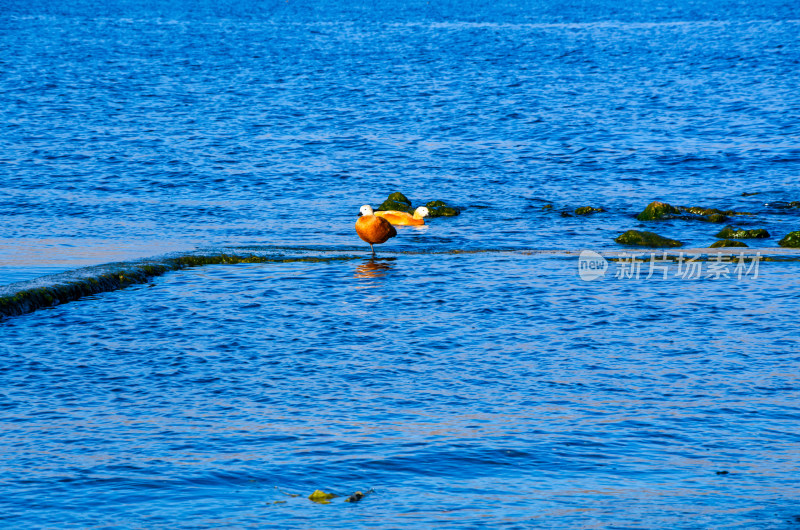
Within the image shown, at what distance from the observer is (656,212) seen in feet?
75.7

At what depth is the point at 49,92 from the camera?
4400cm

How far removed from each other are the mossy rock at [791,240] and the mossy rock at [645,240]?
2.08 meters

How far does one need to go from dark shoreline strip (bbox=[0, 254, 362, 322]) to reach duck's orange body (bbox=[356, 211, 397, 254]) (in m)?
0.48

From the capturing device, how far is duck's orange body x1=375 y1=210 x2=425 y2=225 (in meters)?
21.6

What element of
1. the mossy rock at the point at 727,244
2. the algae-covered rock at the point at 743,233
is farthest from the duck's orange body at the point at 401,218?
the algae-covered rock at the point at 743,233

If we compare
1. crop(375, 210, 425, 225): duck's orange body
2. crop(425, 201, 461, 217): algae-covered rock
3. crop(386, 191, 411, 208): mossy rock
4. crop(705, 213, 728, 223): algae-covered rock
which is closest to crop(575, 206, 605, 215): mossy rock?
crop(705, 213, 728, 223): algae-covered rock

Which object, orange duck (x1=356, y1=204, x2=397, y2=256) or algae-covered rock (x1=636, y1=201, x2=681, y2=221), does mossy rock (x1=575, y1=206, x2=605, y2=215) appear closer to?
algae-covered rock (x1=636, y1=201, x2=681, y2=221)

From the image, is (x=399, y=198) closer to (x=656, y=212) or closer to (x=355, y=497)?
(x=656, y=212)

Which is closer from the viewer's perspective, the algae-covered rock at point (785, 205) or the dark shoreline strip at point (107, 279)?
the dark shoreline strip at point (107, 279)

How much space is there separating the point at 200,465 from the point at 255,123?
97.8 ft

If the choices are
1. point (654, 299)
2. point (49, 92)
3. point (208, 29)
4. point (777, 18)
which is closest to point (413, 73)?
point (49, 92)

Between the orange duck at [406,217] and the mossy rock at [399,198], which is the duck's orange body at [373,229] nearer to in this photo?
the orange duck at [406,217]

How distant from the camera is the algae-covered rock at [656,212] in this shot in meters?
23.0

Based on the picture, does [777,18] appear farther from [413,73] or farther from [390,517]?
[390,517]
